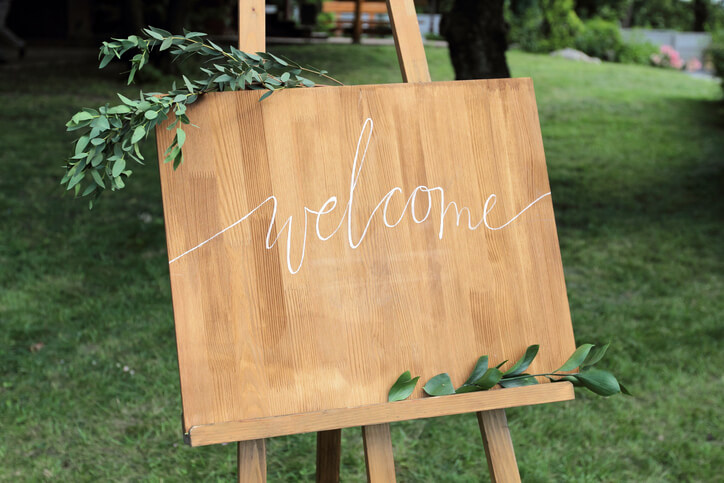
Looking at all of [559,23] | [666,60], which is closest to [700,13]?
[666,60]

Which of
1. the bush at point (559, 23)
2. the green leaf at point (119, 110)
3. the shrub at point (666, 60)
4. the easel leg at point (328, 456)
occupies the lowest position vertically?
the easel leg at point (328, 456)

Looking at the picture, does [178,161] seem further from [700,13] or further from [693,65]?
[700,13]

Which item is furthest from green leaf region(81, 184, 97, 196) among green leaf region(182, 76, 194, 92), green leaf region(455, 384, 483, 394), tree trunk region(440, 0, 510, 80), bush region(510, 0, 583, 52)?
bush region(510, 0, 583, 52)

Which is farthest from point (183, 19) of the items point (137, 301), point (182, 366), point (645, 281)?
point (182, 366)

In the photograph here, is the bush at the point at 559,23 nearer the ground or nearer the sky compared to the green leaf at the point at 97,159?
nearer the sky

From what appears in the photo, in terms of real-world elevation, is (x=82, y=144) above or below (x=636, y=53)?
below

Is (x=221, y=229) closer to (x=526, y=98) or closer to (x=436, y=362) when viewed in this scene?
(x=436, y=362)

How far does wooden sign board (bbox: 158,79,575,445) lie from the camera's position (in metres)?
1.27

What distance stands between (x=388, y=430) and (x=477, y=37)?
373 cm

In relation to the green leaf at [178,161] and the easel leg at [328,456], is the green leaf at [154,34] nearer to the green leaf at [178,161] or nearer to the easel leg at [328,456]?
the green leaf at [178,161]

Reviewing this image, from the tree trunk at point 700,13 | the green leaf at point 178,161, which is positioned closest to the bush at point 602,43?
the tree trunk at point 700,13

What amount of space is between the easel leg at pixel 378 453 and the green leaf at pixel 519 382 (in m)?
0.26

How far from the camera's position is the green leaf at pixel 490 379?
1.35 meters

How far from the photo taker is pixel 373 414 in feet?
4.31
